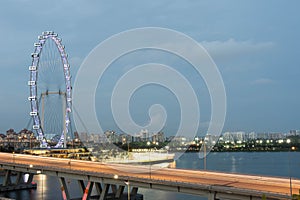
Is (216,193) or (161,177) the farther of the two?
(161,177)

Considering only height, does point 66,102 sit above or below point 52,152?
above

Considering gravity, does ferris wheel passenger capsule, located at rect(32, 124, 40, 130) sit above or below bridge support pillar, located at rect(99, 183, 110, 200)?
above

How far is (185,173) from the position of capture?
35656 millimetres

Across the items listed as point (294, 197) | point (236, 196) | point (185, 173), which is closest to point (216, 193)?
point (236, 196)

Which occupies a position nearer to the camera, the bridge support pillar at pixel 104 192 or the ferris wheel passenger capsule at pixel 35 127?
the bridge support pillar at pixel 104 192

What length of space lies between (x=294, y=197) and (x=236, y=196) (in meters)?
5.43

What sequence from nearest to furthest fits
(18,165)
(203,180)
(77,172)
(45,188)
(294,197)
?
(294,197) → (203,180) → (77,172) → (18,165) → (45,188)

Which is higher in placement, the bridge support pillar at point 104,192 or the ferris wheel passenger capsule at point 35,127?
the ferris wheel passenger capsule at point 35,127

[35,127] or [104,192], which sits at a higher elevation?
[35,127]

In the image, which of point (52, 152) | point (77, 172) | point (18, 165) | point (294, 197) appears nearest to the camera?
point (294, 197)

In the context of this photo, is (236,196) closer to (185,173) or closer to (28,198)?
(185,173)

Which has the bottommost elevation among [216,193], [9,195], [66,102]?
[9,195]

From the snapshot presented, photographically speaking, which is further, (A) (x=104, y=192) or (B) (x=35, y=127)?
(B) (x=35, y=127)

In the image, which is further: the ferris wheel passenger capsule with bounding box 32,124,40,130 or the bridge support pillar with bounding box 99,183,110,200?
the ferris wheel passenger capsule with bounding box 32,124,40,130
